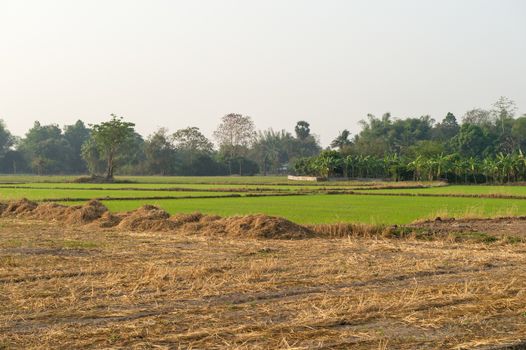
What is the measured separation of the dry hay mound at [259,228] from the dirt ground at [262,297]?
2.32 m

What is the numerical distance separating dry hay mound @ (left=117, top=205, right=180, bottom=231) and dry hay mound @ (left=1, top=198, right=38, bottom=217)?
5.80m

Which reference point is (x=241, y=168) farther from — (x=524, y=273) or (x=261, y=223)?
(x=524, y=273)

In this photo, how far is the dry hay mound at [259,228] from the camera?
1630 centimetres

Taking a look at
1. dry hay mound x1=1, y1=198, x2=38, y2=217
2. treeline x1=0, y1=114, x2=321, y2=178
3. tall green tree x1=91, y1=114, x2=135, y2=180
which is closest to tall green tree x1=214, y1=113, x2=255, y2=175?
treeline x1=0, y1=114, x2=321, y2=178

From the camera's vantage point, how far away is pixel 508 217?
2156cm

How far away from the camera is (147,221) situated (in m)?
18.8

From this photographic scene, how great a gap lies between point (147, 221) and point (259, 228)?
393 centimetres

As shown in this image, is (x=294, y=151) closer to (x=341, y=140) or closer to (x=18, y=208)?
(x=341, y=140)

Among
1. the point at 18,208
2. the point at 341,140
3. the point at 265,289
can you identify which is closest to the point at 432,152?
the point at 341,140

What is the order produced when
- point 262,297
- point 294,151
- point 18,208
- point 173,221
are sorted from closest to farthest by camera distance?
point 262,297
point 173,221
point 18,208
point 294,151

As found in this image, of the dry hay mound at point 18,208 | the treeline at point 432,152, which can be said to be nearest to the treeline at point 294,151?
the treeline at point 432,152

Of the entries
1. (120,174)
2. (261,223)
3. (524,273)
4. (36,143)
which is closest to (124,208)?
(261,223)

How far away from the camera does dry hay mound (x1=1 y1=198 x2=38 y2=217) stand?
78.3ft

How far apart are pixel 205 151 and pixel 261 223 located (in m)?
91.7
